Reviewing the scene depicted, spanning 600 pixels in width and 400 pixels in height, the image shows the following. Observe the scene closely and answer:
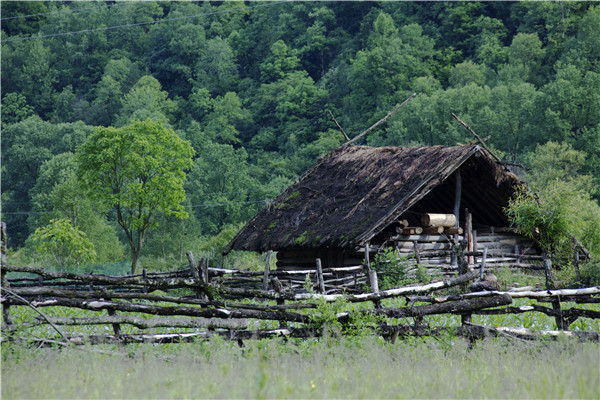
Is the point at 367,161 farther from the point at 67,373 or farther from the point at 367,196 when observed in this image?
the point at 67,373

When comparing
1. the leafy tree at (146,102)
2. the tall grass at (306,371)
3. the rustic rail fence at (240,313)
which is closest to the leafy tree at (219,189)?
the leafy tree at (146,102)

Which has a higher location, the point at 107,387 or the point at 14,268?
the point at 14,268

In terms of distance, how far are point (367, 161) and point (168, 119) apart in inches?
2457

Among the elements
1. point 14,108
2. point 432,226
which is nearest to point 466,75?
point 432,226

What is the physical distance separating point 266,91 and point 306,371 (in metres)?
76.7

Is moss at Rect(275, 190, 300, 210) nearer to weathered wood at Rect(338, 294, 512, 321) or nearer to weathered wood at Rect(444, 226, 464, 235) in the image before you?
weathered wood at Rect(444, 226, 464, 235)

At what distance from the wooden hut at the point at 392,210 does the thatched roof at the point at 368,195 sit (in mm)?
30

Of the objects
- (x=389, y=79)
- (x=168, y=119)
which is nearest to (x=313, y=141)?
(x=389, y=79)

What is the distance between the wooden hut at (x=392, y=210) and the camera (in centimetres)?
1831

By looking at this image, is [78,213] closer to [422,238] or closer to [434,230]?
[422,238]

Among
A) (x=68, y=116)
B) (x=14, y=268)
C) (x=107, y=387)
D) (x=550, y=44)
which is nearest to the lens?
(x=107, y=387)

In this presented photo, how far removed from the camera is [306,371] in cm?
638

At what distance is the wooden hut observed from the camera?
18.3 metres

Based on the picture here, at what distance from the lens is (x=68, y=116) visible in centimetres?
8744
